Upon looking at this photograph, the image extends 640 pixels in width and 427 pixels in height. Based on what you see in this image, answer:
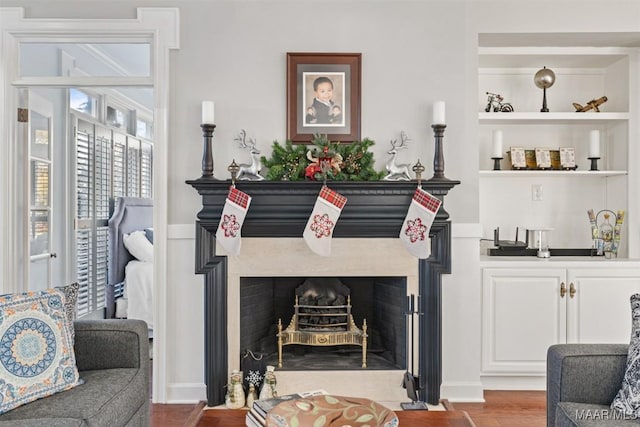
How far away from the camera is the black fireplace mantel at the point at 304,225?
286cm

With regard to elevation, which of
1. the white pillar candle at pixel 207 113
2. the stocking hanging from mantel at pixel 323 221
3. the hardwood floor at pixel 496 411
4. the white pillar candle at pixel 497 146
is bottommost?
the hardwood floor at pixel 496 411

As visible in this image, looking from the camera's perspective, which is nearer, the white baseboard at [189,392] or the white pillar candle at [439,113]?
the white pillar candle at [439,113]

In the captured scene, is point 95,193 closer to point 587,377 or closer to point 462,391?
point 462,391

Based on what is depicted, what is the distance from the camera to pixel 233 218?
2.77 m

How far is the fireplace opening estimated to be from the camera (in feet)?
9.95

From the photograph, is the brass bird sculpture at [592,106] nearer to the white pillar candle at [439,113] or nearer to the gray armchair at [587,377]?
the white pillar candle at [439,113]

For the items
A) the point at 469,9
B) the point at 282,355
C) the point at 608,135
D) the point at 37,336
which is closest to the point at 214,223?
the point at 282,355

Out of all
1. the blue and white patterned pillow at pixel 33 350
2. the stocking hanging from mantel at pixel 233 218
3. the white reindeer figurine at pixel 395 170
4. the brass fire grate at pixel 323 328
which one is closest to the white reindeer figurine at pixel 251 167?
the stocking hanging from mantel at pixel 233 218

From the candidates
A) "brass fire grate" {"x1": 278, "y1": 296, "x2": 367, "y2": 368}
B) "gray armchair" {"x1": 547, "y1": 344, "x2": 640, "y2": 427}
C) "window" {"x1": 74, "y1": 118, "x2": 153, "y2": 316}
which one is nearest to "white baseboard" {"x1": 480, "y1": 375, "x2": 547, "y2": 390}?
"brass fire grate" {"x1": 278, "y1": 296, "x2": 367, "y2": 368}

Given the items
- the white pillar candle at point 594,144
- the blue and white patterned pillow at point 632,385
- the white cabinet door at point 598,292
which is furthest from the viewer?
the white pillar candle at point 594,144

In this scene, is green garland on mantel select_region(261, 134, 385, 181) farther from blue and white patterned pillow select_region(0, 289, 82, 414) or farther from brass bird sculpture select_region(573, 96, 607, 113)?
brass bird sculpture select_region(573, 96, 607, 113)

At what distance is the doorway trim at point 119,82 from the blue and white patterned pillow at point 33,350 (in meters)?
0.95

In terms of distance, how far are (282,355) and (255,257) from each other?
696 mm

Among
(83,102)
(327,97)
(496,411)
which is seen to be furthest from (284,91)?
(83,102)
